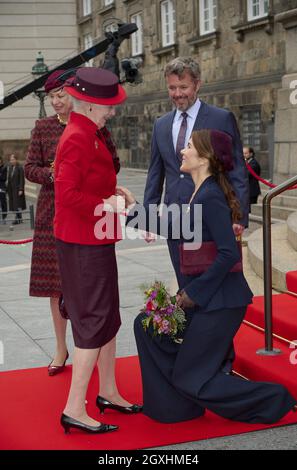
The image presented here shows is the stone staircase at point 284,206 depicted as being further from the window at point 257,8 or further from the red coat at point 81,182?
the window at point 257,8

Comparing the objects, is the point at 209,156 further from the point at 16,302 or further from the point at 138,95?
the point at 138,95

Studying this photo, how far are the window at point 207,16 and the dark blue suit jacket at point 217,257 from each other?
768 inches

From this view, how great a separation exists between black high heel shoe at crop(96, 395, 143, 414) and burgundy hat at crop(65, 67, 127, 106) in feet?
5.65

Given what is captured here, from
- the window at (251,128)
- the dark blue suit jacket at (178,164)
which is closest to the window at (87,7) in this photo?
the window at (251,128)

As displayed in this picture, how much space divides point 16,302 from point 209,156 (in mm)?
4246

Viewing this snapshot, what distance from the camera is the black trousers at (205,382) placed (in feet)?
13.8

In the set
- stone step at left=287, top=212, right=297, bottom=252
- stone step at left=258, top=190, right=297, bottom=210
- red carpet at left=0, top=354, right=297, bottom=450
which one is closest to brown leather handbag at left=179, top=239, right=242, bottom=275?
red carpet at left=0, top=354, right=297, bottom=450

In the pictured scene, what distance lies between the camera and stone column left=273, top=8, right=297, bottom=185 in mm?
12562

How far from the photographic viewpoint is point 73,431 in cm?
425

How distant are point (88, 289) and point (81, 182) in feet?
1.89

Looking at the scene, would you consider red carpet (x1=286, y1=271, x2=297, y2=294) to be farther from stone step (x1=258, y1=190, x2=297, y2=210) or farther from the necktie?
stone step (x1=258, y1=190, x2=297, y2=210)

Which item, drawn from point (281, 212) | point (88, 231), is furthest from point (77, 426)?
point (281, 212)
